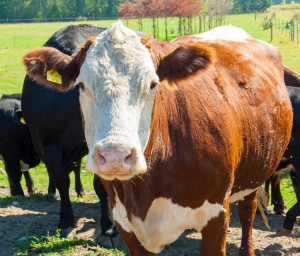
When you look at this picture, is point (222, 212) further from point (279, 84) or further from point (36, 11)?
point (36, 11)

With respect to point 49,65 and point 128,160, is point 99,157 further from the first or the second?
point 49,65

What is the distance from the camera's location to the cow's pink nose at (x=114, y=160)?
308cm

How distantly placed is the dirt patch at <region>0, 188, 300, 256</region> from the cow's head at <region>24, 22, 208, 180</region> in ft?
8.87

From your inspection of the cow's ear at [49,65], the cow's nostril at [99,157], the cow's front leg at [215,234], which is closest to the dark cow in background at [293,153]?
the cow's front leg at [215,234]

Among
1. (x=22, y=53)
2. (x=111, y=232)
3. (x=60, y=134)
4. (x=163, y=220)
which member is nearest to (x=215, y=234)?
(x=163, y=220)

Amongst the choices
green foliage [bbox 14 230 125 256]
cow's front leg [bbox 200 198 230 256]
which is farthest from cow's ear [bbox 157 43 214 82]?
green foliage [bbox 14 230 125 256]

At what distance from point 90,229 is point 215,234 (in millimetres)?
2809

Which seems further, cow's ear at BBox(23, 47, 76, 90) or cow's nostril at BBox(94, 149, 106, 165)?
cow's ear at BBox(23, 47, 76, 90)

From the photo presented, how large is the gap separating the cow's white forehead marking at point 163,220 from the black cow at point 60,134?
2266 millimetres

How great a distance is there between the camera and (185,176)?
3955 millimetres

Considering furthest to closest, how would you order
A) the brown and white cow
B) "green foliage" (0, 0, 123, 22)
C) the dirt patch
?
"green foliage" (0, 0, 123, 22), the dirt patch, the brown and white cow

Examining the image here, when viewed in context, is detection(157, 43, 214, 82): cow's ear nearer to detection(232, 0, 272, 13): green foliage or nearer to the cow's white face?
the cow's white face

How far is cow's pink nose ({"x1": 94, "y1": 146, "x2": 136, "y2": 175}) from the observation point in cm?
308

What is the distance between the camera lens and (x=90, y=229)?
22.2 feet
